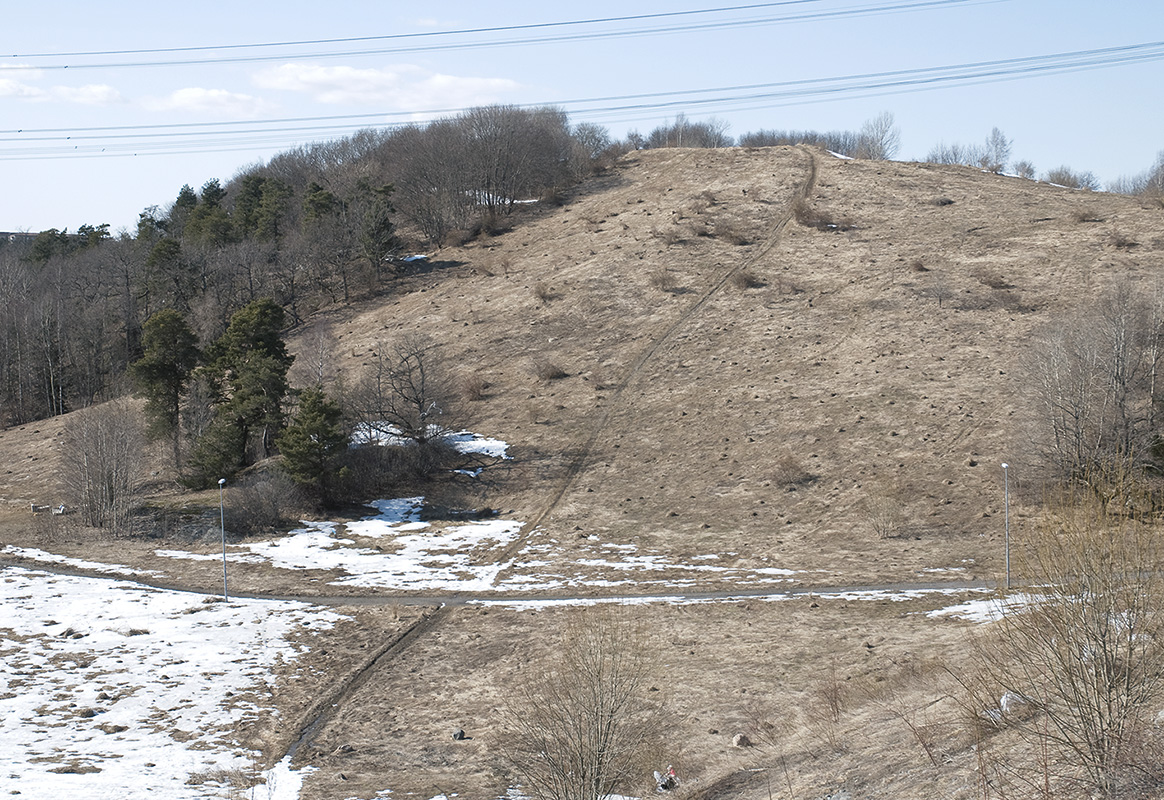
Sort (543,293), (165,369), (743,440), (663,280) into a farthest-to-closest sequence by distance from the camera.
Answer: (543,293), (663,280), (165,369), (743,440)

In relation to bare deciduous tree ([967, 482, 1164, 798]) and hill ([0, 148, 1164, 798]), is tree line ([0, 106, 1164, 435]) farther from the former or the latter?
bare deciduous tree ([967, 482, 1164, 798])

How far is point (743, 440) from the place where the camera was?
43.1 m

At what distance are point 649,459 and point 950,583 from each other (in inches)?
679

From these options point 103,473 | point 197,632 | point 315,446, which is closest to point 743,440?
point 315,446

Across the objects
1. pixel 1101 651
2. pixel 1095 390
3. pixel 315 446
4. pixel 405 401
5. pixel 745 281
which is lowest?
pixel 1101 651

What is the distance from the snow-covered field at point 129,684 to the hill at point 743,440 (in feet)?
6.39

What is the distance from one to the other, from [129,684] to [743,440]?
27.6 m

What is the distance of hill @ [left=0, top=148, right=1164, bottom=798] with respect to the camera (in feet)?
63.5

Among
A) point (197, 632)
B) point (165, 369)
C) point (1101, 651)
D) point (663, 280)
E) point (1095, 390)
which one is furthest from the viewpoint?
point (663, 280)

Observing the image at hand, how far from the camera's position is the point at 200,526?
38.5m

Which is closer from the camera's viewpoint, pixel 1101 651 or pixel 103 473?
pixel 1101 651

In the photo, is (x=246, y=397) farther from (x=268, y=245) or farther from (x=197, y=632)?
(x=268, y=245)

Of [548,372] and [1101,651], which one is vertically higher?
[548,372]

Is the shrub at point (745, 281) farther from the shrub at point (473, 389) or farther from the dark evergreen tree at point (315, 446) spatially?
the dark evergreen tree at point (315, 446)
